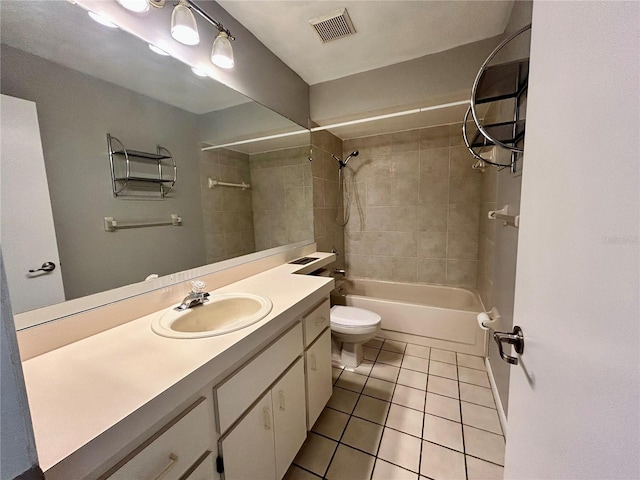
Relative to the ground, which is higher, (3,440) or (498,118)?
(498,118)

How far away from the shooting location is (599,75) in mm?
356

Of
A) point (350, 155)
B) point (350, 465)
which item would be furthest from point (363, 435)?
point (350, 155)

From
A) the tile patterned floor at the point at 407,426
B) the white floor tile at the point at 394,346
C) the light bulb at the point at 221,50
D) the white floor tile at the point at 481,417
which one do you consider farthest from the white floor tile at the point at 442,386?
the light bulb at the point at 221,50

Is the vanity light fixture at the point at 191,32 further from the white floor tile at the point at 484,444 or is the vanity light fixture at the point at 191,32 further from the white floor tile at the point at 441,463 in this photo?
the white floor tile at the point at 484,444

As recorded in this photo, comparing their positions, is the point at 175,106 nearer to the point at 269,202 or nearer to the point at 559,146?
the point at 269,202

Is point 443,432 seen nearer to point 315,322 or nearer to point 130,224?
point 315,322

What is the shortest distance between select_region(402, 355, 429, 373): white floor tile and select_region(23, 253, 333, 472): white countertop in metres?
1.52

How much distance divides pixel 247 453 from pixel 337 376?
119cm

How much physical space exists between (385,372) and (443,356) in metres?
0.60

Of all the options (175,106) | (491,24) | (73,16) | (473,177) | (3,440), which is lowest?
(3,440)

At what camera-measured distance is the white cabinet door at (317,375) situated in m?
1.32

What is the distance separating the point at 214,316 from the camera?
4.01 ft

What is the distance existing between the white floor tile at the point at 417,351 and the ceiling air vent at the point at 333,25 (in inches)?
101

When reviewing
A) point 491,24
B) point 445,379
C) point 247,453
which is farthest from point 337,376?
point 491,24
